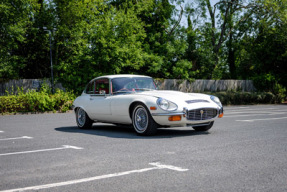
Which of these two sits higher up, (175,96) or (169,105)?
(175,96)

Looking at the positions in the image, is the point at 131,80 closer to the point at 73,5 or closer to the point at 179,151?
the point at 179,151

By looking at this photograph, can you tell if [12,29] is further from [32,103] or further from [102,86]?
[102,86]

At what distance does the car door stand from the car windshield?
0.27 meters

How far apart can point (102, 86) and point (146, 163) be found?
511cm

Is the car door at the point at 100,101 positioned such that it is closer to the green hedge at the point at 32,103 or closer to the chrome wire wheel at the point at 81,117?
the chrome wire wheel at the point at 81,117

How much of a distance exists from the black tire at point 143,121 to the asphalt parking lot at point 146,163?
0.25m

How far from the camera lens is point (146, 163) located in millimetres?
5262

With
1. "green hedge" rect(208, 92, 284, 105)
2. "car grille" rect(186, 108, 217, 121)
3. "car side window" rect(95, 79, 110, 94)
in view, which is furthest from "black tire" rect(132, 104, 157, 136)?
"green hedge" rect(208, 92, 284, 105)

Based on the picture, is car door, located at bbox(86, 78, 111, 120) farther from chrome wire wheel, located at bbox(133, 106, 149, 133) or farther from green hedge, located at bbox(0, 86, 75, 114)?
green hedge, located at bbox(0, 86, 75, 114)

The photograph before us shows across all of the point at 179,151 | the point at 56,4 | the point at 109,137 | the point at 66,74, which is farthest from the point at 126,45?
the point at 179,151

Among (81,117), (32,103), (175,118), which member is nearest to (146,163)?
(175,118)

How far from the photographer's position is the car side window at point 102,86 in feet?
32.1

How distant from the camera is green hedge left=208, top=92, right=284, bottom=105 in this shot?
90.4 ft

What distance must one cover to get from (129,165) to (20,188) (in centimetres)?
161
